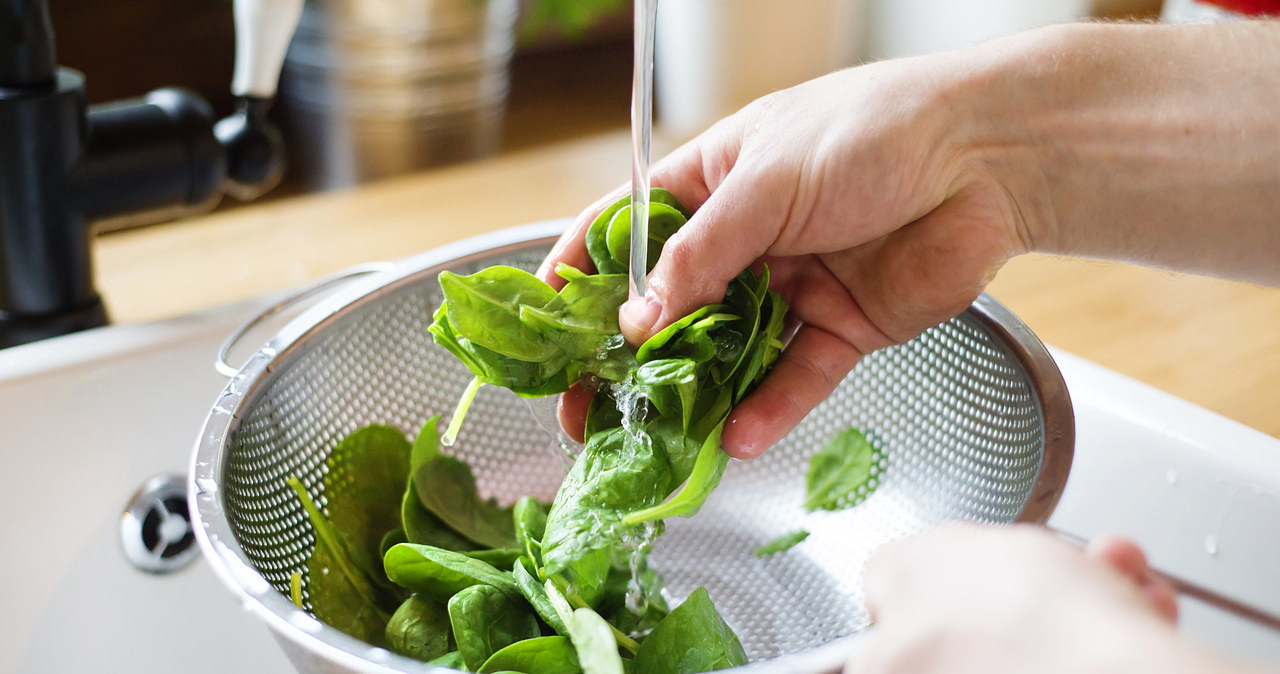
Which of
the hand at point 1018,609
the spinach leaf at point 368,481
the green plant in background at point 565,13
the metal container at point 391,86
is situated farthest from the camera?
the green plant in background at point 565,13

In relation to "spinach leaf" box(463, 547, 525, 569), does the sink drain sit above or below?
below

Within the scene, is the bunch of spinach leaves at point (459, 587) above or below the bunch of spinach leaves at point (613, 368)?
below

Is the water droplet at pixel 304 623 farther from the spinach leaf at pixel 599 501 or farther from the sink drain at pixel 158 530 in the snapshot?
the sink drain at pixel 158 530

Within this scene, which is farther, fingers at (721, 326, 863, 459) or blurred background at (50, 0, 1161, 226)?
blurred background at (50, 0, 1161, 226)

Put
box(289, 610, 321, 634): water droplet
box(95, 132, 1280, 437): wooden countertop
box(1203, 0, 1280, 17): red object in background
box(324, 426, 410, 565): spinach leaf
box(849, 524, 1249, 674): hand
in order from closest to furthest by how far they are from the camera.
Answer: box(849, 524, 1249, 674): hand, box(289, 610, 321, 634): water droplet, box(324, 426, 410, 565): spinach leaf, box(95, 132, 1280, 437): wooden countertop, box(1203, 0, 1280, 17): red object in background

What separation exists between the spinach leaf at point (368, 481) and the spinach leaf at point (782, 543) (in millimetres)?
231

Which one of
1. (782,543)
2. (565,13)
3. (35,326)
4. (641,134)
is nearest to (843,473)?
(782,543)

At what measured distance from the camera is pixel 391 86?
1011 mm

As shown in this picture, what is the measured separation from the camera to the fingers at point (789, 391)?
0.51m

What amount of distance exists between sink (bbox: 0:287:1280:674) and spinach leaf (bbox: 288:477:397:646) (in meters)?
0.13

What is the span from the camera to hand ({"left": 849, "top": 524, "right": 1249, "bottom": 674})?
0.25 metres

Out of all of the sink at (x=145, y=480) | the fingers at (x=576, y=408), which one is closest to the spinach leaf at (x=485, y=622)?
the fingers at (x=576, y=408)

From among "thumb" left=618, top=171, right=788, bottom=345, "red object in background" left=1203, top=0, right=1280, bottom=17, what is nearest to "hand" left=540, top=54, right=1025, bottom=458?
"thumb" left=618, top=171, right=788, bottom=345

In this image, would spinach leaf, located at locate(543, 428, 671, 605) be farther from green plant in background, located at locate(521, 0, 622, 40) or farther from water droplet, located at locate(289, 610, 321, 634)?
green plant in background, located at locate(521, 0, 622, 40)
